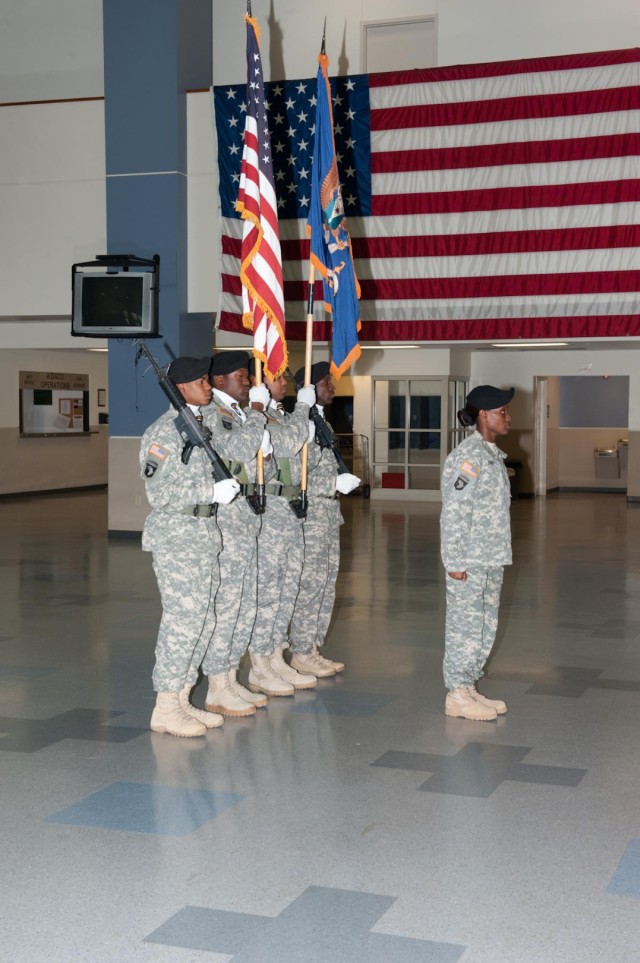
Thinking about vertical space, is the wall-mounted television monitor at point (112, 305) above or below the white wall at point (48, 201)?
below

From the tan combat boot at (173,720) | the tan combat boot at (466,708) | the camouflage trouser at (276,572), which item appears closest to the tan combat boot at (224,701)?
the tan combat boot at (173,720)

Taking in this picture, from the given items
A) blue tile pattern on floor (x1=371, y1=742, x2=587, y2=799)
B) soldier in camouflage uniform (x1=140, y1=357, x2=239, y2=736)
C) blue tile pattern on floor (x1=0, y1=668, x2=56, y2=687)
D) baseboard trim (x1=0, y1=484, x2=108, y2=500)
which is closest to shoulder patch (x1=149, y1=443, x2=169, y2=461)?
soldier in camouflage uniform (x1=140, y1=357, x2=239, y2=736)

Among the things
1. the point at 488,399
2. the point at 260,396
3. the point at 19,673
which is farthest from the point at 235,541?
the point at 19,673

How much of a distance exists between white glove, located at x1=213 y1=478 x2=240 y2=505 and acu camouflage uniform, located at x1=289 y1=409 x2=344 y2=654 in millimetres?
1167

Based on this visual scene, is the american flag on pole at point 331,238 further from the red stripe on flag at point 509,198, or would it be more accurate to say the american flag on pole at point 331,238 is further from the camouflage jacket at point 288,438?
the red stripe on flag at point 509,198

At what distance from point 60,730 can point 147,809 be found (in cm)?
118

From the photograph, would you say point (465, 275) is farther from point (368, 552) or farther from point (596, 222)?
point (368, 552)

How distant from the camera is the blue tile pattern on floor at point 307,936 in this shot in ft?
9.27

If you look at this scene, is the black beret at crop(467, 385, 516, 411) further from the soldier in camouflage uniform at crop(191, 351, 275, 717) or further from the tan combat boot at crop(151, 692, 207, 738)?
the tan combat boot at crop(151, 692, 207, 738)

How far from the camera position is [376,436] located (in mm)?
19219

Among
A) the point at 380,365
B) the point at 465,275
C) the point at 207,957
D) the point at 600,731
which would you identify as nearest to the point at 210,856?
the point at 207,957

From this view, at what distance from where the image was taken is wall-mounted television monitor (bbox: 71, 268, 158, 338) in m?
11.9

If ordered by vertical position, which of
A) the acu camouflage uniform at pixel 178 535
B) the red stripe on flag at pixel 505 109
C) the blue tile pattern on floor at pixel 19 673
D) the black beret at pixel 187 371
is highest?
the red stripe on flag at pixel 505 109

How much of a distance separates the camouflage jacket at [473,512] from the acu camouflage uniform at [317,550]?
106 centimetres
